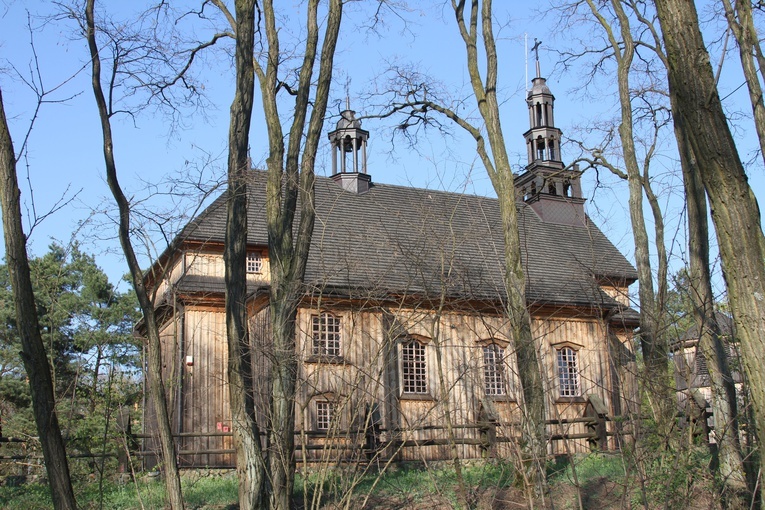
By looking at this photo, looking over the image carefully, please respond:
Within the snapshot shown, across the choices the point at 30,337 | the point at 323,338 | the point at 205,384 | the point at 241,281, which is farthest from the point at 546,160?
the point at 30,337

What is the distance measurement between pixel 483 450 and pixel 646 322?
20.5 feet

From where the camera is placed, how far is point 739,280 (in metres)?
6.09

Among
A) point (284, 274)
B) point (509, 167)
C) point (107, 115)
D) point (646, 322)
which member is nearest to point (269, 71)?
point (107, 115)

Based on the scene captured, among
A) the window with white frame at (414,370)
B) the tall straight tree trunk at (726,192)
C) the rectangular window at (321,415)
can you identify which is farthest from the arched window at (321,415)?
the tall straight tree trunk at (726,192)

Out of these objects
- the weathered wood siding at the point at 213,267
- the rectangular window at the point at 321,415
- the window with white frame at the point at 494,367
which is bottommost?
the rectangular window at the point at 321,415

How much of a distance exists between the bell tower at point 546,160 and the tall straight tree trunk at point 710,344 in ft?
48.6

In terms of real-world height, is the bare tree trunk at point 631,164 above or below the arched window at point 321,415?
above

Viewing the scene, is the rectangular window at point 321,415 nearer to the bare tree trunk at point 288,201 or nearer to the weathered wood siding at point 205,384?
the weathered wood siding at point 205,384

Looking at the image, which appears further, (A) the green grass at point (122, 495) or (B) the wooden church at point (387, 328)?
(B) the wooden church at point (387, 328)

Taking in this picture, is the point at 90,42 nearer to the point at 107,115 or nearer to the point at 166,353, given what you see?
the point at 107,115

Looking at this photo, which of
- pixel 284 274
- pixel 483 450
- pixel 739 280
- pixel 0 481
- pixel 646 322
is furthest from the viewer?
pixel 483 450

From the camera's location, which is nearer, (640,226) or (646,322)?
(646,322)

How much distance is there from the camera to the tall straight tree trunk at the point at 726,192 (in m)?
5.94

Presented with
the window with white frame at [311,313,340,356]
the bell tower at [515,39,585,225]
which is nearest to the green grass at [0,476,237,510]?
the window with white frame at [311,313,340,356]
